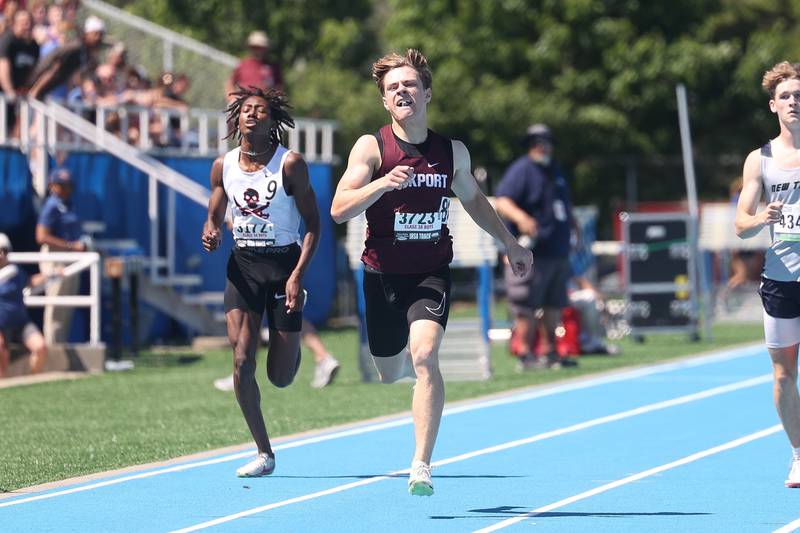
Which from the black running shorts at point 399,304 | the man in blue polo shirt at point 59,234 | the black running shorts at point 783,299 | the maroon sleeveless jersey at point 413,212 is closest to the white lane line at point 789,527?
the black running shorts at point 783,299

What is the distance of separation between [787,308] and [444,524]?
2.31 m

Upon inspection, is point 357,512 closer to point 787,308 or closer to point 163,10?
point 787,308

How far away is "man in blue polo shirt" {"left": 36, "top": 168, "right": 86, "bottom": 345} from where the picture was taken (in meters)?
17.8

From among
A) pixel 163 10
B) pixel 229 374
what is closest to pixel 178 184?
pixel 229 374

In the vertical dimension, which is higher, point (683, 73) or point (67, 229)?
point (683, 73)

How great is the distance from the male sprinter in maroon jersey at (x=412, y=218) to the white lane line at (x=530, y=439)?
0.84m

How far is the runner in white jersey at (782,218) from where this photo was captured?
345 inches

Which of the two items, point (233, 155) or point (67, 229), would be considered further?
point (67, 229)

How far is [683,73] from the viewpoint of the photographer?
38188mm

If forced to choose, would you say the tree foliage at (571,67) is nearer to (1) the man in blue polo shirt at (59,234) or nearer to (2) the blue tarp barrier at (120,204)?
(2) the blue tarp barrier at (120,204)

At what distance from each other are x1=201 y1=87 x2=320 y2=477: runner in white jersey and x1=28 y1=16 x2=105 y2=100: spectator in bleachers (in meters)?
10.4

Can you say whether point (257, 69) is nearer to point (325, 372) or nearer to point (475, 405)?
point (325, 372)

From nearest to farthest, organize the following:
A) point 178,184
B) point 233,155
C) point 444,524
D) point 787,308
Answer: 1. point 444,524
2. point 787,308
3. point 233,155
4. point 178,184

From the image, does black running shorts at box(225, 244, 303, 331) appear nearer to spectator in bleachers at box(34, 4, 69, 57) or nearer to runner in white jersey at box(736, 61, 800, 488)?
runner in white jersey at box(736, 61, 800, 488)
